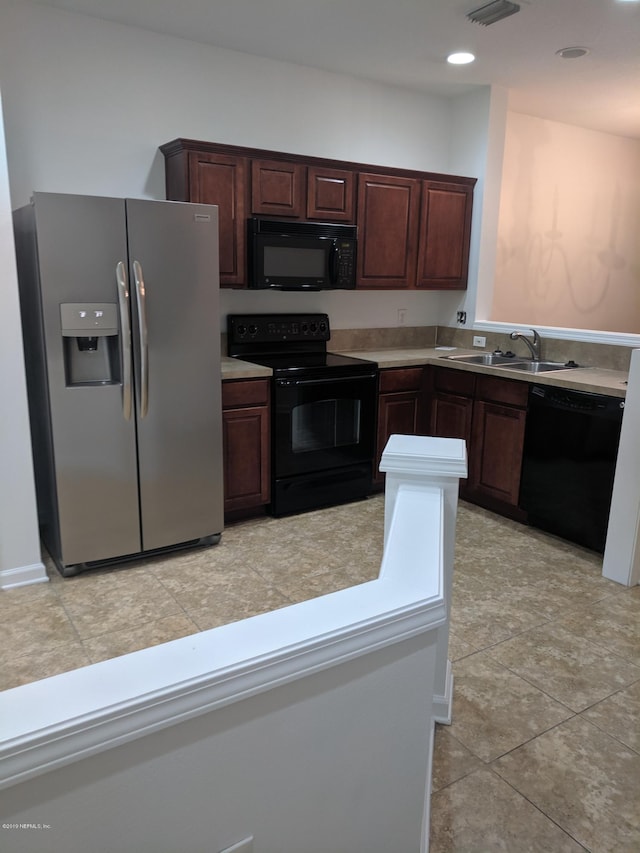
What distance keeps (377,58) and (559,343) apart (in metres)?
2.02

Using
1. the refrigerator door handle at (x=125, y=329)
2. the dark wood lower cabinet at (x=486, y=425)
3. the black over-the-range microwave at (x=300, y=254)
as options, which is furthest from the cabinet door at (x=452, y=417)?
the refrigerator door handle at (x=125, y=329)

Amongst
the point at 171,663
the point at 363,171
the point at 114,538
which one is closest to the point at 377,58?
the point at 363,171

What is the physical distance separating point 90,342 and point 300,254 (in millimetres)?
1417

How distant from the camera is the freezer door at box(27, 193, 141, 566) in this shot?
104 inches

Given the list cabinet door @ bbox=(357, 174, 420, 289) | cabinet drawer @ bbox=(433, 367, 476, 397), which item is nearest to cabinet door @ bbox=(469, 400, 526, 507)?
cabinet drawer @ bbox=(433, 367, 476, 397)

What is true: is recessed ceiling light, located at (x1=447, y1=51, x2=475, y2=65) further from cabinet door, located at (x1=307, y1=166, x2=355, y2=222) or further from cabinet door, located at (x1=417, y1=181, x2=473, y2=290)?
cabinet door, located at (x1=307, y1=166, x2=355, y2=222)

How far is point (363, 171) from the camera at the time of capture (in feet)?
12.6

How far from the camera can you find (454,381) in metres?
3.98

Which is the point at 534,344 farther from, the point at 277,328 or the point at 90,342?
the point at 90,342

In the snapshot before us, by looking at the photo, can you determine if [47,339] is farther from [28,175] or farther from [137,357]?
[28,175]

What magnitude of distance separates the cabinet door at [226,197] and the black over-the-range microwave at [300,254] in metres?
0.07

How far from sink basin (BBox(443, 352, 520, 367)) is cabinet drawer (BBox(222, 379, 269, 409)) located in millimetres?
1346

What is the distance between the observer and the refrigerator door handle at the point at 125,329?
274 cm

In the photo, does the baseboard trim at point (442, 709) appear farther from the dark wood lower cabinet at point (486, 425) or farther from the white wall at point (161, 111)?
the white wall at point (161, 111)
